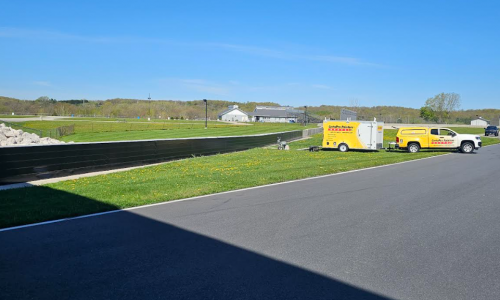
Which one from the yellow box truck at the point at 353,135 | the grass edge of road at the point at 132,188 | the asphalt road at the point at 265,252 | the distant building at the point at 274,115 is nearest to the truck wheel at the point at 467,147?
the yellow box truck at the point at 353,135

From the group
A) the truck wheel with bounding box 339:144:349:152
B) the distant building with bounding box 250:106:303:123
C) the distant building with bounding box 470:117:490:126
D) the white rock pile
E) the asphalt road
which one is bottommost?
the truck wheel with bounding box 339:144:349:152

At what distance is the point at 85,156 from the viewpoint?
1662 cm

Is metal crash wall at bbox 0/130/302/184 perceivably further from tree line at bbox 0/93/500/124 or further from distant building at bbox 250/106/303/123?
distant building at bbox 250/106/303/123

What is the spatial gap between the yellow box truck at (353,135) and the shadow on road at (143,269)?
2452 cm

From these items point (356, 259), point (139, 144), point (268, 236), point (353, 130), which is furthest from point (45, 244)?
point (353, 130)

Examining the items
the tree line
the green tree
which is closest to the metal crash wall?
the tree line

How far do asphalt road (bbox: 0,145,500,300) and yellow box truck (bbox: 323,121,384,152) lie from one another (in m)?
19.6

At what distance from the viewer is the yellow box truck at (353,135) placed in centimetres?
2977

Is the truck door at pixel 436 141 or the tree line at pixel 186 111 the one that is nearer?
the truck door at pixel 436 141

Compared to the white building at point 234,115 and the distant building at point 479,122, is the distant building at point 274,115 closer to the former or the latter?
the white building at point 234,115

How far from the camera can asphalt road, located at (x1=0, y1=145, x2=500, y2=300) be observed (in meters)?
4.79

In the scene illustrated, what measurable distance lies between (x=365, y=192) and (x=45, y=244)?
8422mm

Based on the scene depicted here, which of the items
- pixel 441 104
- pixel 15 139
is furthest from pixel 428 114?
pixel 15 139

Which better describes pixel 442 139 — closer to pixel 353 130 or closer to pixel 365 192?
pixel 353 130
